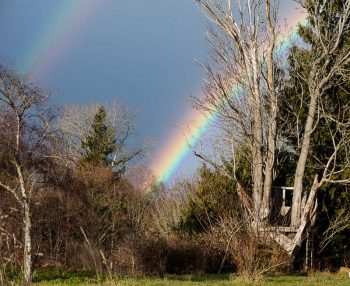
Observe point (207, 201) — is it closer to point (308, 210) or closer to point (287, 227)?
point (287, 227)

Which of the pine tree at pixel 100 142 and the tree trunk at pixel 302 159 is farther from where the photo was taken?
the pine tree at pixel 100 142

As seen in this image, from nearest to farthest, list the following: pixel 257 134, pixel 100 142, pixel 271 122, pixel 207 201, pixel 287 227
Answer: pixel 287 227 < pixel 271 122 < pixel 257 134 < pixel 207 201 < pixel 100 142

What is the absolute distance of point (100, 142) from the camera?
4556 centimetres

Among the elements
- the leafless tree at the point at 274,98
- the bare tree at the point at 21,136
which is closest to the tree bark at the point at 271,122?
the leafless tree at the point at 274,98

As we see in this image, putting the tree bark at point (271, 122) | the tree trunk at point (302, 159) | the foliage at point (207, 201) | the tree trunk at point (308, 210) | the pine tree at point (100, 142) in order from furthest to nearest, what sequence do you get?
the pine tree at point (100, 142)
the tree bark at point (271, 122)
the tree trunk at point (302, 159)
the foliage at point (207, 201)
the tree trunk at point (308, 210)

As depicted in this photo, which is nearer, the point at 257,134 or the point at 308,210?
the point at 308,210

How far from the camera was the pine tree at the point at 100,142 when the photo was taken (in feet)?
146

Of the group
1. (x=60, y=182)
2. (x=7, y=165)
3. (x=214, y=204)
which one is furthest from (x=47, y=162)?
(x=214, y=204)

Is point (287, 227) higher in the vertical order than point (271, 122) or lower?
lower

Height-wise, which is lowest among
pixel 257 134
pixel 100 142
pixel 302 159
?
pixel 302 159

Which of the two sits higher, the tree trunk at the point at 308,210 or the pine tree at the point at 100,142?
the pine tree at the point at 100,142

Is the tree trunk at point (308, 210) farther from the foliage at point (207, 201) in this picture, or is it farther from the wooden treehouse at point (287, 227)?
the foliage at point (207, 201)

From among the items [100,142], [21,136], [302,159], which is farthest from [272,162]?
[100,142]

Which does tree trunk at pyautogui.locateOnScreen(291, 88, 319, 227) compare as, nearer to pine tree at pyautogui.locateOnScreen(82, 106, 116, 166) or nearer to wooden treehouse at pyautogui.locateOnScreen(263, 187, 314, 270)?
wooden treehouse at pyautogui.locateOnScreen(263, 187, 314, 270)
